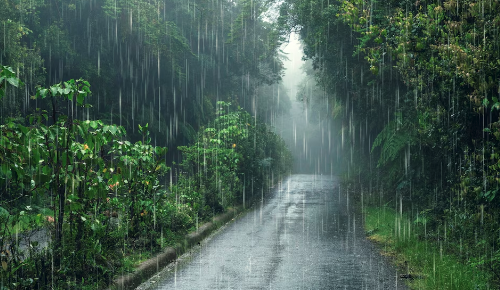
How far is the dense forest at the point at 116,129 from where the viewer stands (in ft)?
17.1

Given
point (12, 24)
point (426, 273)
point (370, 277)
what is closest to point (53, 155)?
point (370, 277)

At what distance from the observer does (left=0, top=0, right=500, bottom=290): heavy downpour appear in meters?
5.50

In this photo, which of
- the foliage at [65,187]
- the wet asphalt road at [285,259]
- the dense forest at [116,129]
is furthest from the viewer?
the wet asphalt road at [285,259]

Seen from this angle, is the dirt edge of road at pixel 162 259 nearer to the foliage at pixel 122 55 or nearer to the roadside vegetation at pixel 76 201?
the roadside vegetation at pixel 76 201

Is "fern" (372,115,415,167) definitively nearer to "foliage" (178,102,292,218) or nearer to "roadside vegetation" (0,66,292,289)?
"foliage" (178,102,292,218)

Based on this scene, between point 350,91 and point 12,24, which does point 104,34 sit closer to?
point 12,24

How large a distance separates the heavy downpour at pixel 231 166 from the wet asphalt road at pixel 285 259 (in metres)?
0.05

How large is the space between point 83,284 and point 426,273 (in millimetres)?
5122

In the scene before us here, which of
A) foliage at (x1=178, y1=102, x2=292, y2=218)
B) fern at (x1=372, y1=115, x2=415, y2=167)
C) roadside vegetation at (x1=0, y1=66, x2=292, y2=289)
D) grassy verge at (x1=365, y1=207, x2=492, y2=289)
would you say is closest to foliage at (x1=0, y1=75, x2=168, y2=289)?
roadside vegetation at (x1=0, y1=66, x2=292, y2=289)

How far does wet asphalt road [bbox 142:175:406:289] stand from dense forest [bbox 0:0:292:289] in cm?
84

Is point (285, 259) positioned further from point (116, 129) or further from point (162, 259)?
point (116, 129)

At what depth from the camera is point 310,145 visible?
78.2m

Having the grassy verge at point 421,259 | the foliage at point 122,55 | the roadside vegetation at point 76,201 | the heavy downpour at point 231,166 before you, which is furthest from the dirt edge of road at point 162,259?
the foliage at point 122,55

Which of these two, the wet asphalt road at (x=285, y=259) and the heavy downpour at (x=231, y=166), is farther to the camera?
the wet asphalt road at (x=285, y=259)
